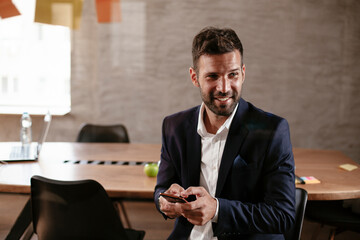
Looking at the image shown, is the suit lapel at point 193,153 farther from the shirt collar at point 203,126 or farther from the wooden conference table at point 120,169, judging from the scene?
the wooden conference table at point 120,169

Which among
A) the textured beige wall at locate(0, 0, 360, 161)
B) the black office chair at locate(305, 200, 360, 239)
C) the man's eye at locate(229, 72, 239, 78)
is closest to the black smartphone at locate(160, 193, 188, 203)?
the man's eye at locate(229, 72, 239, 78)

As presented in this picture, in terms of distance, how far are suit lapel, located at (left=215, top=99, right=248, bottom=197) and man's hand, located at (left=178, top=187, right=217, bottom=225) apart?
0.14 metres

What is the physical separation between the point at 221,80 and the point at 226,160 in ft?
1.04

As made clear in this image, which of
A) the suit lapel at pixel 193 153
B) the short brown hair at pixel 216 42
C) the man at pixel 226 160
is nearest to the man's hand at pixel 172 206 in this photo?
the man at pixel 226 160

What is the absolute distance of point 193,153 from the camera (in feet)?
4.90

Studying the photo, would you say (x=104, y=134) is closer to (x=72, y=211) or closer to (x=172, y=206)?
(x=72, y=211)

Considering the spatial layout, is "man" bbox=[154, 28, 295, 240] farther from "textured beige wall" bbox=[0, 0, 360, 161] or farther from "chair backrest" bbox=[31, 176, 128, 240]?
"textured beige wall" bbox=[0, 0, 360, 161]

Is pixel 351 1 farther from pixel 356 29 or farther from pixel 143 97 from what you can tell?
pixel 143 97

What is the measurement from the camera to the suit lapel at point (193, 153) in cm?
147

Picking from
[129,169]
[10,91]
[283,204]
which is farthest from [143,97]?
[283,204]

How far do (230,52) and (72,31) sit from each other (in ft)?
10.9

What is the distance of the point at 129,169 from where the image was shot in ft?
7.25

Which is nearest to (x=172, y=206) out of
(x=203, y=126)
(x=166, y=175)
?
(x=166, y=175)

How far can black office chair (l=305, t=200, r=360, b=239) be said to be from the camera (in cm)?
217
